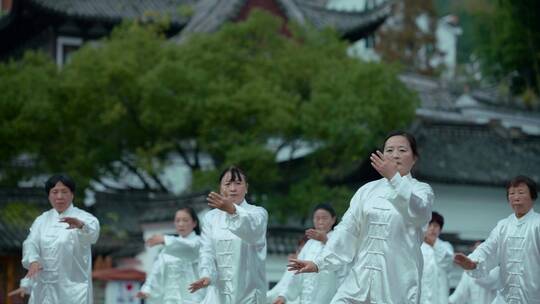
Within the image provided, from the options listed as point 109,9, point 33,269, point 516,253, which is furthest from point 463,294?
point 109,9

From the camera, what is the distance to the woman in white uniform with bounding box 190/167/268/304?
13664 millimetres

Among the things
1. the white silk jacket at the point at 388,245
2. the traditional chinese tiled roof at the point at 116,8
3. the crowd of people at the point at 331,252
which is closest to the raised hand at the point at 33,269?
the crowd of people at the point at 331,252

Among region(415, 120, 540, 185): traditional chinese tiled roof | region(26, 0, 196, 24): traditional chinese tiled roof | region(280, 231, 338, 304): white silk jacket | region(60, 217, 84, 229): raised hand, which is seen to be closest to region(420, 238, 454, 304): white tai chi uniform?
region(280, 231, 338, 304): white silk jacket

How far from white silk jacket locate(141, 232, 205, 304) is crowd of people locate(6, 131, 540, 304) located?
1cm

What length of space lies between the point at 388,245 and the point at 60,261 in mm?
4865

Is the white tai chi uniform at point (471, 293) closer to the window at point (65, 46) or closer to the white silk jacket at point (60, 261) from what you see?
the white silk jacket at point (60, 261)

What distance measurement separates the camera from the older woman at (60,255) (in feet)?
48.6

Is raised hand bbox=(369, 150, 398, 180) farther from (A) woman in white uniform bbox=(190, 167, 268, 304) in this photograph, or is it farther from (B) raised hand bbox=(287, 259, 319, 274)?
(A) woman in white uniform bbox=(190, 167, 268, 304)

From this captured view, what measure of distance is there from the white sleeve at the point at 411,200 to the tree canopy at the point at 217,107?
14524mm

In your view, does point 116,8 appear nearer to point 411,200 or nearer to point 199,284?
point 199,284

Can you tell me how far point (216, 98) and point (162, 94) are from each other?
1.14 meters

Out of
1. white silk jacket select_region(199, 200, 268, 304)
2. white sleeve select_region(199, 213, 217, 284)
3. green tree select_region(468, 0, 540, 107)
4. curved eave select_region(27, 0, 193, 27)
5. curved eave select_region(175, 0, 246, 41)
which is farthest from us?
curved eave select_region(27, 0, 193, 27)

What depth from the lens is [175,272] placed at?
17328 millimetres

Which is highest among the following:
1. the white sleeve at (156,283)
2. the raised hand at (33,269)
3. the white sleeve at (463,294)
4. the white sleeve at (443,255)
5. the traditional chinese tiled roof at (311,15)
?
the traditional chinese tiled roof at (311,15)
